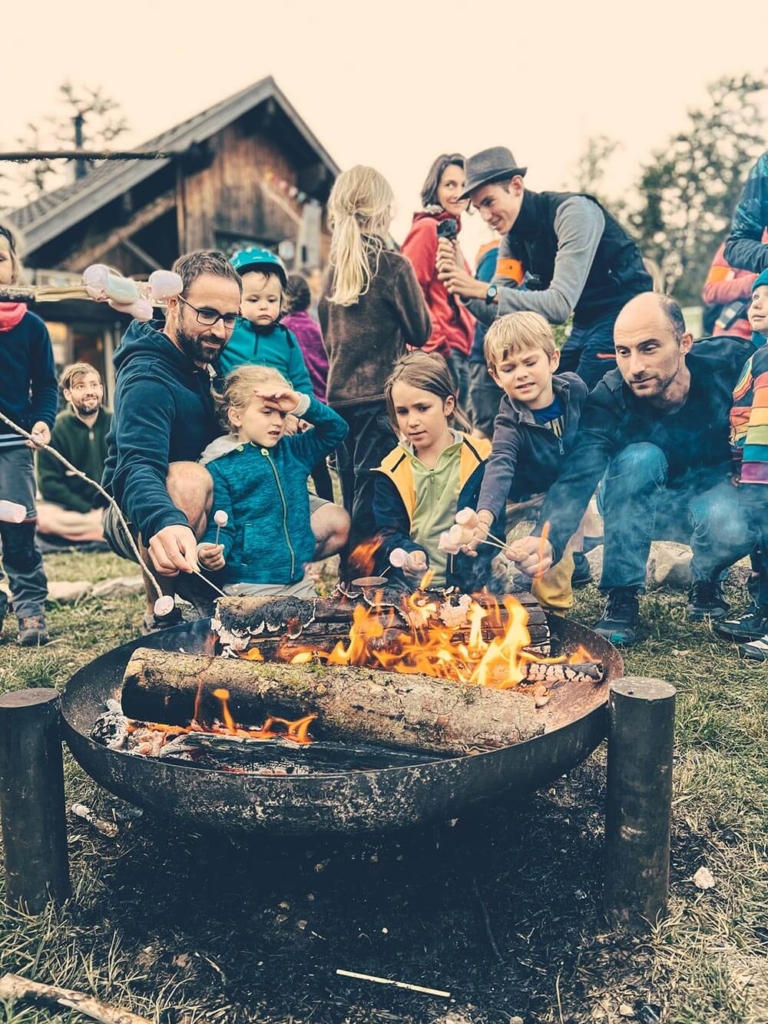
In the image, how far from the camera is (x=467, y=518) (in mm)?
3252

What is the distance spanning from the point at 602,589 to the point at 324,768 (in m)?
2.38

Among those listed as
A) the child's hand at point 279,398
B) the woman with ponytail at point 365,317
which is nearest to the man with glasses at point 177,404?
the child's hand at point 279,398

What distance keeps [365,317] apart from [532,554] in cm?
176

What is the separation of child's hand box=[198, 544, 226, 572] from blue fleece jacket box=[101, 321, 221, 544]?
0.81 feet

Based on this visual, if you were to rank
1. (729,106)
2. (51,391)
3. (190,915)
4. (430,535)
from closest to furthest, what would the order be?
(190,915), (430,535), (51,391), (729,106)

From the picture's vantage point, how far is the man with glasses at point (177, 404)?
320 centimetres

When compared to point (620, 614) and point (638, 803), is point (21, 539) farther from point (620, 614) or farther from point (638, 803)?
point (638, 803)

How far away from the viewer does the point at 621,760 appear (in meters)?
1.94

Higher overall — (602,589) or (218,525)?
(218,525)

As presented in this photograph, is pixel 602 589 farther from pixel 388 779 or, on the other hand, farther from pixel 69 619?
pixel 69 619

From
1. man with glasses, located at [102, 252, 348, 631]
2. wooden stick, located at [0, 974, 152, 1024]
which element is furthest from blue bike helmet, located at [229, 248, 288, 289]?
wooden stick, located at [0, 974, 152, 1024]

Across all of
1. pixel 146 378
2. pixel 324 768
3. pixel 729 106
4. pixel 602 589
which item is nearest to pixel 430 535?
pixel 602 589

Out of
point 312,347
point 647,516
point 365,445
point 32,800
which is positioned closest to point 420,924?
point 32,800

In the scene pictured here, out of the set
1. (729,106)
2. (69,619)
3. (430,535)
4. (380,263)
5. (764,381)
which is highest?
(729,106)
